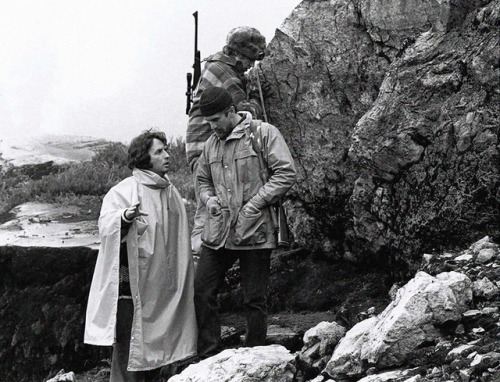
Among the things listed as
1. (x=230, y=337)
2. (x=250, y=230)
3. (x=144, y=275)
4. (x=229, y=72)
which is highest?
(x=229, y=72)

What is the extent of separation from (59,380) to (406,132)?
384 centimetres

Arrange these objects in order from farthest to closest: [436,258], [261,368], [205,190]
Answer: [205,190] → [436,258] → [261,368]

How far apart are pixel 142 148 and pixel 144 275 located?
1050mm

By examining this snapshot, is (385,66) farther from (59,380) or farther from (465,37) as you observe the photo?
(59,380)

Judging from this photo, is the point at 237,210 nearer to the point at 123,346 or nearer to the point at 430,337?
the point at 123,346

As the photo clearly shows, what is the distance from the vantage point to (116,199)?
681 centimetres

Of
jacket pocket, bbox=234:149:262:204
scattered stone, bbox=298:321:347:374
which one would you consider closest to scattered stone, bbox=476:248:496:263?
scattered stone, bbox=298:321:347:374

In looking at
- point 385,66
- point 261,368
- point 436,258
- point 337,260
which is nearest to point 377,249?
point 337,260

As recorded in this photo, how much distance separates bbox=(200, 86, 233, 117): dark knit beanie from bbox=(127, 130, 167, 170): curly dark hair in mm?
545

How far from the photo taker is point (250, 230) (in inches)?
258

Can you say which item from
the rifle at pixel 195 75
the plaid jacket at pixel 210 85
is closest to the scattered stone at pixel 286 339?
the plaid jacket at pixel 210 85

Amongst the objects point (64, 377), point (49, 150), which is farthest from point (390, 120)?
point (49, 150)

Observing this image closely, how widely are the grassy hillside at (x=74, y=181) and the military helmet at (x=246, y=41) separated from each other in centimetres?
394

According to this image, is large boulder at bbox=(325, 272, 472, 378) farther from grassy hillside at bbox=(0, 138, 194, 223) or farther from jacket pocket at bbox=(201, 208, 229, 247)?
grassy hillside at bbox=(0, 138, 194, 223)
